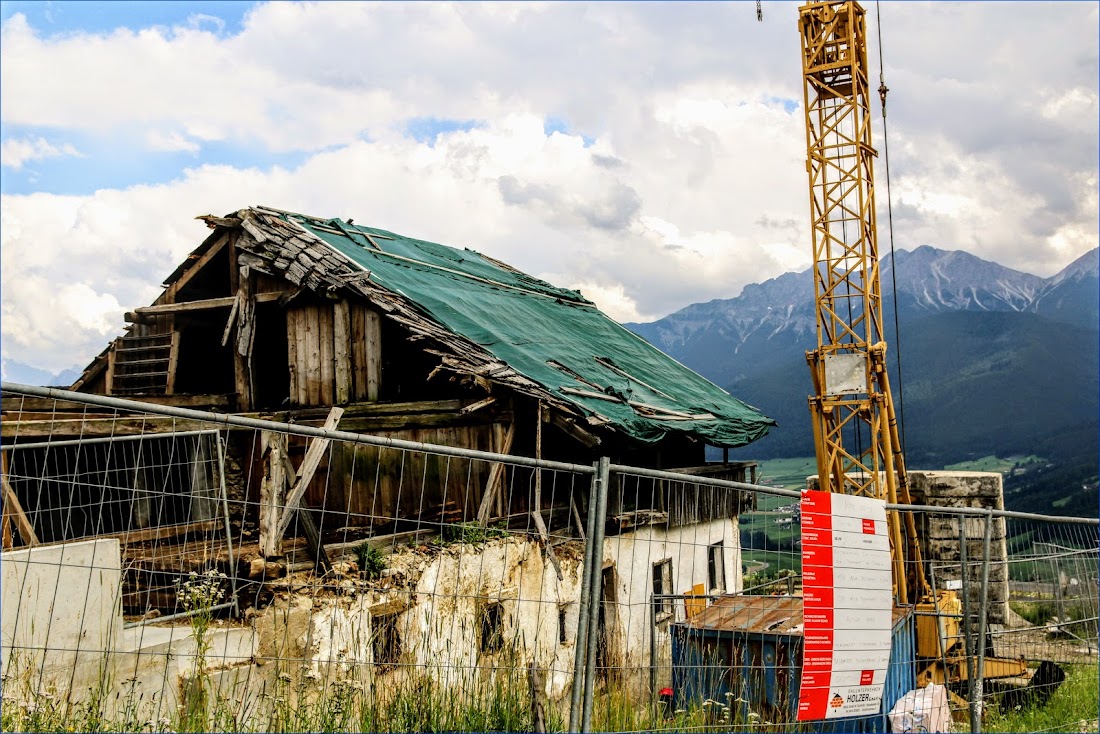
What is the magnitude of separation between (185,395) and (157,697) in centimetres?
975

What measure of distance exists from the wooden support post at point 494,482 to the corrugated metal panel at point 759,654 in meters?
3.49

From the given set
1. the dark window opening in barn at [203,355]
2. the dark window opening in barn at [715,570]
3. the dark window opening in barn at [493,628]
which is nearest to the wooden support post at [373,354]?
the dark window opening in barn at [203,355]

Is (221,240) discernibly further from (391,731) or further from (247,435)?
(391,731)

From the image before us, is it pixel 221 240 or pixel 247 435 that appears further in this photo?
pixel 221 240

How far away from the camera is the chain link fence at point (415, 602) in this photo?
5688mm

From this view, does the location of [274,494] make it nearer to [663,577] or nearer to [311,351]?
[311,351]

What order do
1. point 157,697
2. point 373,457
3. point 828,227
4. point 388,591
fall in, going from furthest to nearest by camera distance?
1. point 828,227
2. point 373,457
3. point 388,591
4. point 157,697

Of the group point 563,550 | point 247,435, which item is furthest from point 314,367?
point 563,550

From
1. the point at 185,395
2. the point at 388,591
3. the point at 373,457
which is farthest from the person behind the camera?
the point at 185,395

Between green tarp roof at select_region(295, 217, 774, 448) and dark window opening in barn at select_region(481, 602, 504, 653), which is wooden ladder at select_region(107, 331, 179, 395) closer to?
green tarp roof at select_region(295, 217, 774, 448)

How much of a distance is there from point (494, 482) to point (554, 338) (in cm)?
489

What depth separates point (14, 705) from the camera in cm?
574

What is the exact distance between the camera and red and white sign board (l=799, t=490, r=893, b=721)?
18.7 feet

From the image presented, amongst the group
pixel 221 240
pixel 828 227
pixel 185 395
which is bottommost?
pixel 185 395
